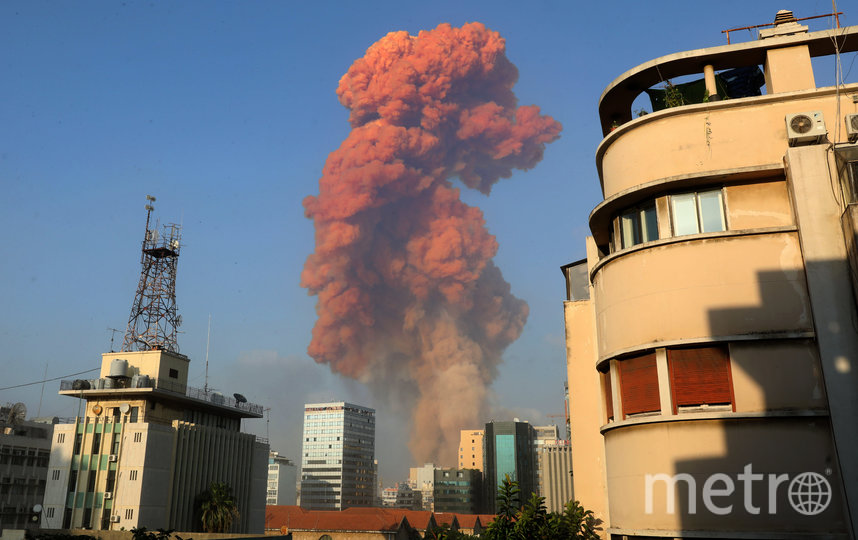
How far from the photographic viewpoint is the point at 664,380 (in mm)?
17625

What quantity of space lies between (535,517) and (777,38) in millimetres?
17845

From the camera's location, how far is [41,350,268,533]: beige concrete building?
6588cm

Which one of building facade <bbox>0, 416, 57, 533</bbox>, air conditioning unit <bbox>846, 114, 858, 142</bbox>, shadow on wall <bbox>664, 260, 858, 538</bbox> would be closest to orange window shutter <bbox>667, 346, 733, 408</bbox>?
shadow on wall <bbox>664, 260, 858, 538</bbox>

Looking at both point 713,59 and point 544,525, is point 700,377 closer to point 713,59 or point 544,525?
→ point 713,59

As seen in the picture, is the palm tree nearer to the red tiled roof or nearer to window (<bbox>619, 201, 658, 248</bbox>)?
the red tiled roof

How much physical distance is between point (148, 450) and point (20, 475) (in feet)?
157

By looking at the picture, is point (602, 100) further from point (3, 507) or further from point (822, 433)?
point (3, 507)

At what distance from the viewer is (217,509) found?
7281 cm

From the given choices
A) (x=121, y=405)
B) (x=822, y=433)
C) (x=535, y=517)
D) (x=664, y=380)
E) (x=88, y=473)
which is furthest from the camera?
(x=121, y=405)

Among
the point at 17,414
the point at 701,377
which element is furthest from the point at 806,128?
the point at 17,414

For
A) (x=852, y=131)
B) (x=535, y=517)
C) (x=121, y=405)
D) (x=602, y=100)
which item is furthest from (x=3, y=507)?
(x=852, y=131)

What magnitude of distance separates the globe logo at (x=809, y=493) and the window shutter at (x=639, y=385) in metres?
3.46

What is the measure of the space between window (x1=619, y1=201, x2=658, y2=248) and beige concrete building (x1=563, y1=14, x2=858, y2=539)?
0.04m

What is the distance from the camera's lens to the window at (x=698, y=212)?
18438 millimetres
